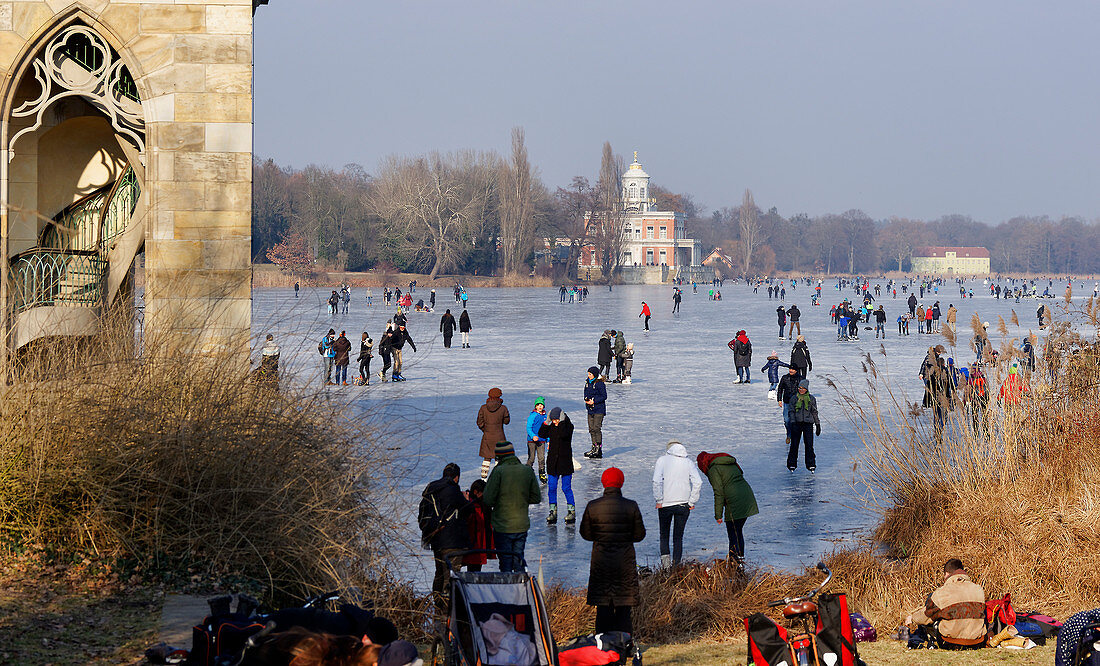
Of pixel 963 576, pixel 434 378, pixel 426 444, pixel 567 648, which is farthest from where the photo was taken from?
pixel 434 378

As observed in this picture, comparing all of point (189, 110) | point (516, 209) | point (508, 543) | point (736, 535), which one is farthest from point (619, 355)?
point (516, 209)

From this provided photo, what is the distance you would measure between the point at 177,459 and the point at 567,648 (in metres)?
2.63

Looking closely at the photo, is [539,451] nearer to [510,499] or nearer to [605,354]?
[510,499]

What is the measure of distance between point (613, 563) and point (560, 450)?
4.28 metres

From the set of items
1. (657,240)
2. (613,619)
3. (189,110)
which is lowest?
(613,619)

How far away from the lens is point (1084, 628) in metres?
5.69

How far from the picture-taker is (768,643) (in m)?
6.22

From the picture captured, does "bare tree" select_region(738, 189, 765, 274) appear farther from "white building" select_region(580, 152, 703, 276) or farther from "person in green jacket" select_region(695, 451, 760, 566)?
"person in green jacket" select_region(695, 451, 760, 566)

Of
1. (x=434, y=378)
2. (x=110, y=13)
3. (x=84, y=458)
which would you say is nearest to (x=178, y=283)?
(x=110, y=13)

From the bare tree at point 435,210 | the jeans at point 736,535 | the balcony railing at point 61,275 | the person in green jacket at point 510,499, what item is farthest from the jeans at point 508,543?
the bare tree at point 435,210

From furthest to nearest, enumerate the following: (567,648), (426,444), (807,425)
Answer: (426,444) < (807,425) < (567,648)

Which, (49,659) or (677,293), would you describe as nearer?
(49,659)

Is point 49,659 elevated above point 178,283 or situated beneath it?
situated beneath

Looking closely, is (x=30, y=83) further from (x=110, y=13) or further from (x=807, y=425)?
(x=807, y=425)
